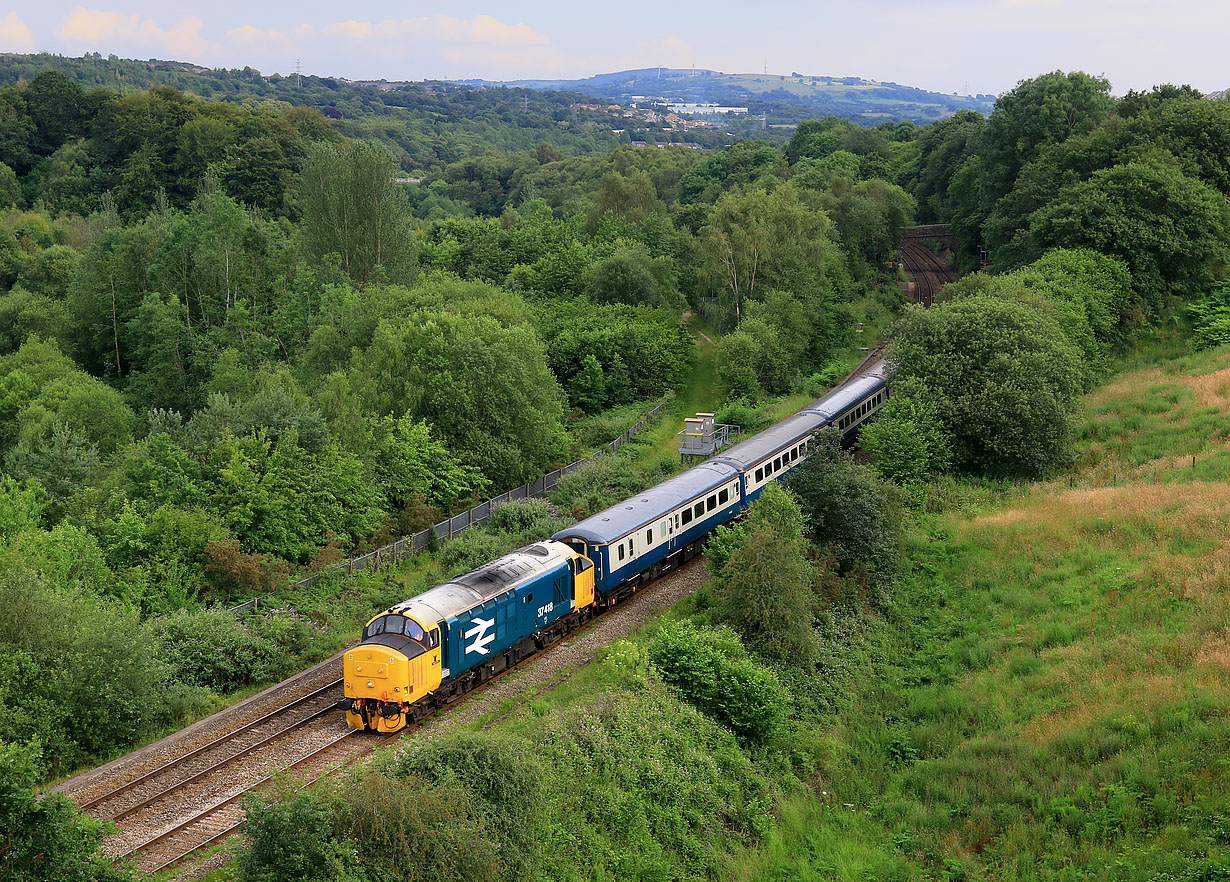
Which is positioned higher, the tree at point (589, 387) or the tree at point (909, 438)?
the tree at point (909, 438)

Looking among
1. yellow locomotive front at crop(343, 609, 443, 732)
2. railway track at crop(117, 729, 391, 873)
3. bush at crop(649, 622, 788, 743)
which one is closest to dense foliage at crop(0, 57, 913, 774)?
railway track at crop(117, 729, 391, 873)

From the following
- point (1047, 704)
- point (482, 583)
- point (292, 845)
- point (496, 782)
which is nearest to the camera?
point (292, 845)

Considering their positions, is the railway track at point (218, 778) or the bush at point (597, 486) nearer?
the railway track at point (218, 778)

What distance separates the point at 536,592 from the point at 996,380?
2667cm

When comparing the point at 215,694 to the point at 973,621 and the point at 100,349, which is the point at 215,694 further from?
the point at 100,349

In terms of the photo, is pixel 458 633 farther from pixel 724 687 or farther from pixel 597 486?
pixel 597 486

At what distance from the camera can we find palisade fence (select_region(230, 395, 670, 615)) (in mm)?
34562

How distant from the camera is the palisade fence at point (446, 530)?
34.6 m

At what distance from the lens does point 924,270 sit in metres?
97.6

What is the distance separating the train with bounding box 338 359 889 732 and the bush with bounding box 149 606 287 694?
393 centimetres

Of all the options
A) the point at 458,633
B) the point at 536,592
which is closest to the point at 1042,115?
the point at 536,592

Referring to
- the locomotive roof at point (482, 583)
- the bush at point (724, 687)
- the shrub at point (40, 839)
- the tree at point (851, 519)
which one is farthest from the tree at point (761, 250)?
the shrub at point (40, 839)

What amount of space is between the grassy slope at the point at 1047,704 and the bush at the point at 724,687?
2265mm

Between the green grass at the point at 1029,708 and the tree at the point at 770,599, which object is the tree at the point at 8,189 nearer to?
the green grass at the point at 1029,708
